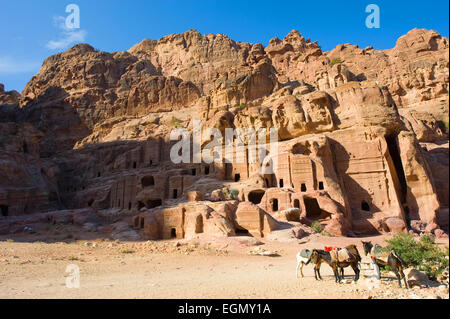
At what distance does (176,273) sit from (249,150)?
3004 centimetres

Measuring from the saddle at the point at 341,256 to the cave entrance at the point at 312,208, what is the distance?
2492 centimetres

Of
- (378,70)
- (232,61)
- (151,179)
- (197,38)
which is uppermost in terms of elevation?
(197,38)

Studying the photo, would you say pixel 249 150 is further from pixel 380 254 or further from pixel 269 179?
pixel 380 254

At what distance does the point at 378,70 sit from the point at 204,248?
233 ft

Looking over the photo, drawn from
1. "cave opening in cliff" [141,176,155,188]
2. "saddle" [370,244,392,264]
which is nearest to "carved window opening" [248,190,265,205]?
"cave opening in cliff" [141,176,155,188]

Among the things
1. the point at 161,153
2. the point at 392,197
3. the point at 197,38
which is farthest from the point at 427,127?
the point at 197,38

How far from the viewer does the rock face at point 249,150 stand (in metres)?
34.9

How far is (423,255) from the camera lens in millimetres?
12406

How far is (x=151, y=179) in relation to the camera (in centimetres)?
4750

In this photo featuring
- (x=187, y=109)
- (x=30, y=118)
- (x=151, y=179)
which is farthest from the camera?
(x=30, y=118)

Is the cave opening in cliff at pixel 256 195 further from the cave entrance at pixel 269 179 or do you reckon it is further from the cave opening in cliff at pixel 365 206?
the cave opening in cliff at pixel 365 206

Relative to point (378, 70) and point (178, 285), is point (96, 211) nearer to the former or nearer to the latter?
point (178, 285)

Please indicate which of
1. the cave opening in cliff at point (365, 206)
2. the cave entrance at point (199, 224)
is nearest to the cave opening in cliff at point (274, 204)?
the cave entrance at point (199, 224)

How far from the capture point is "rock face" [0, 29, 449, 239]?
3494cm
